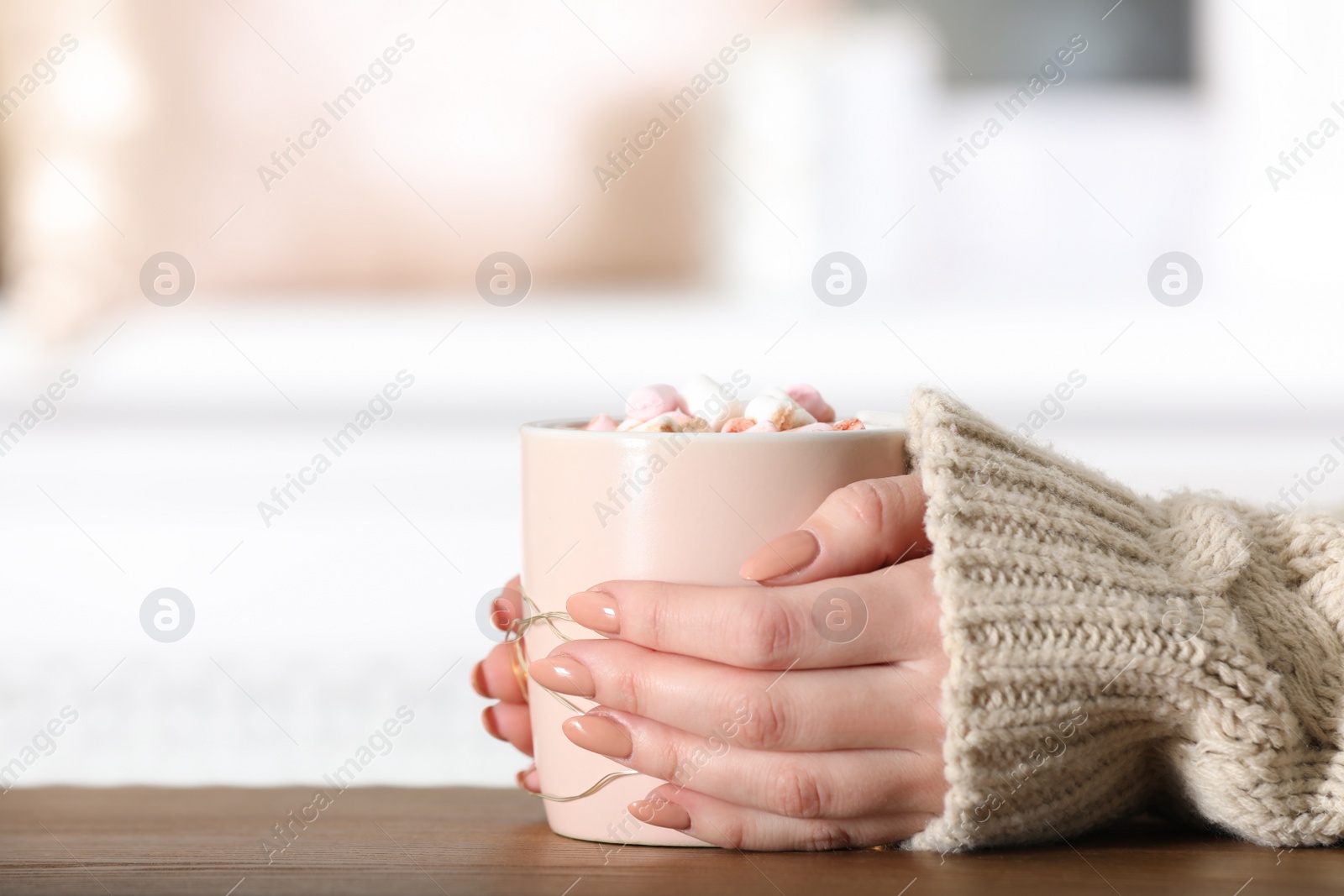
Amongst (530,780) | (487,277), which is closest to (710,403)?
(530,780)

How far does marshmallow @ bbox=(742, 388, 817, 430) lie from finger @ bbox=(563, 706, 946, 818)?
16 cm

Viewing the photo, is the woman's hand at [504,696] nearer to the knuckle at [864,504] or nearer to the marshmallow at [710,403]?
the marshmallow at [710,403]

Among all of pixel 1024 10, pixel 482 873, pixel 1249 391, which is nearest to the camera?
pixel 482 873

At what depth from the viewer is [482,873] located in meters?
0.47

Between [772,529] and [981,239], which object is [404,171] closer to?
[981,239]

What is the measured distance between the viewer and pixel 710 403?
61 cm

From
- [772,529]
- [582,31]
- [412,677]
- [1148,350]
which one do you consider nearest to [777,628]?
[772,529]

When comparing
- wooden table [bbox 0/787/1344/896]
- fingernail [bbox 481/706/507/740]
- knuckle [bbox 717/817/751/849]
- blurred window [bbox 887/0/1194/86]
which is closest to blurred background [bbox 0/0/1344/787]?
blurred window [bbox 887/0/1194/86]

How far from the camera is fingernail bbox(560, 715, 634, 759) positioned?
53cm

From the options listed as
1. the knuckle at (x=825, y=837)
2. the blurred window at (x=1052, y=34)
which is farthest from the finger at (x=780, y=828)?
the blurred window at (x=1052, y=34)

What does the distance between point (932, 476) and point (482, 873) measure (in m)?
0.25

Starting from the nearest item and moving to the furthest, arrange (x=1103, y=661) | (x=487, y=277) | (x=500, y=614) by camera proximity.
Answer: (x=1103, y=661)
(x=500, y=614)
(x=487, y=277)

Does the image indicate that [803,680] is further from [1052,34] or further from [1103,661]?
[1052,34]

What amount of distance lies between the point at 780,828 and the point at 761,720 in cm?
5
